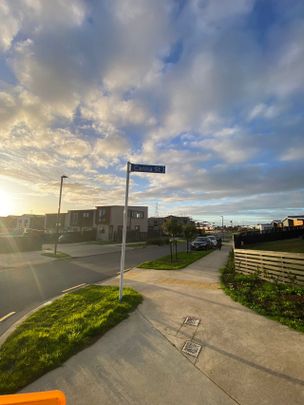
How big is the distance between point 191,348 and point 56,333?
2.88 metres

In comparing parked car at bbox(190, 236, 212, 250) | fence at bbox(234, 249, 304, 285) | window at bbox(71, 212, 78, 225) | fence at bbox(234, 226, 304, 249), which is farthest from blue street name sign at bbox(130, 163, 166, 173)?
window at bbox(71, 212, 78, 225)

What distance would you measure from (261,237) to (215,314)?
2541cm

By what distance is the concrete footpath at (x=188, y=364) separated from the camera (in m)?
3.29

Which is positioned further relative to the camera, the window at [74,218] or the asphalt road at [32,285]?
the window at [74,218]

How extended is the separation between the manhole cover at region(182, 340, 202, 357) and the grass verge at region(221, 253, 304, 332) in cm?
243

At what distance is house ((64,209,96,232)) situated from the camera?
54675 millimetres

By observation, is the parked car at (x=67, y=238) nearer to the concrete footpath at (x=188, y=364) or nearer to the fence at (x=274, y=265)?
the fence at (x=274, y=265)

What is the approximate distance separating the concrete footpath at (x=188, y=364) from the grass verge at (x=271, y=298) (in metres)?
0.40

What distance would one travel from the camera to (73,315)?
621cm

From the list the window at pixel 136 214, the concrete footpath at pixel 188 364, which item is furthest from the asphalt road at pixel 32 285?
the window at pixel 136 214

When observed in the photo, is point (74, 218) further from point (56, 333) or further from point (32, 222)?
point (56, 333)

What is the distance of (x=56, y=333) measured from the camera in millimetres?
5125

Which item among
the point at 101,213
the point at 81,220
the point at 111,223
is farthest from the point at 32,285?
the point at 81,220

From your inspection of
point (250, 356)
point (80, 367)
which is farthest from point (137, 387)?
point (250, 356)
